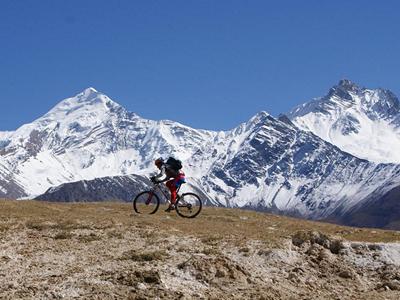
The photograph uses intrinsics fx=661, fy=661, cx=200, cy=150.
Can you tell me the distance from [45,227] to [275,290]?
1343 centimetres

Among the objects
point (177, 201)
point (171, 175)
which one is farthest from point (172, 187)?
point (177, 201)

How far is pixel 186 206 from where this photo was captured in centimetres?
3959

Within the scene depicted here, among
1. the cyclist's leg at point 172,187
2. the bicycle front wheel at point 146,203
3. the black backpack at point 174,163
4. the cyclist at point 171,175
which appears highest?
the black backpack at point 174,163

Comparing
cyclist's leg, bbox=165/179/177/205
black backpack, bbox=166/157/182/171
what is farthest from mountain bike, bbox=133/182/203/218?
black backpack, bbox=166/157/182/171

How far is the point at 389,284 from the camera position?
26.6m

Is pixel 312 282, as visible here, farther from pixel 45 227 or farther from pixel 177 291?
pixel 45 227

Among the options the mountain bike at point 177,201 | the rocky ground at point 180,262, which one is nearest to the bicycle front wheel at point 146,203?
the mountain bike at point 177,201

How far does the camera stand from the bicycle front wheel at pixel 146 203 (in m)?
39.8

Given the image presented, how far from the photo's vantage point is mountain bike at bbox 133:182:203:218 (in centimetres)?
3929

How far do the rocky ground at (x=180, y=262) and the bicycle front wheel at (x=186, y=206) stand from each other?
4.15 m

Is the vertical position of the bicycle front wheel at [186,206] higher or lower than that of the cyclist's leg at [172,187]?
lower

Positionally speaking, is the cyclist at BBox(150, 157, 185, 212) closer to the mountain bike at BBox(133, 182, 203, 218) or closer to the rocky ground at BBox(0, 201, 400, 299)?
the mountain bike at BBox(133, 182, 203, 218)

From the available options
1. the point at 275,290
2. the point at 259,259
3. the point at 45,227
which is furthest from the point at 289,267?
the point at 45,227

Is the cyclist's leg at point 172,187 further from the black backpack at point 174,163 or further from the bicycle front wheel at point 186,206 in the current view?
the black backpack at point 174,163
